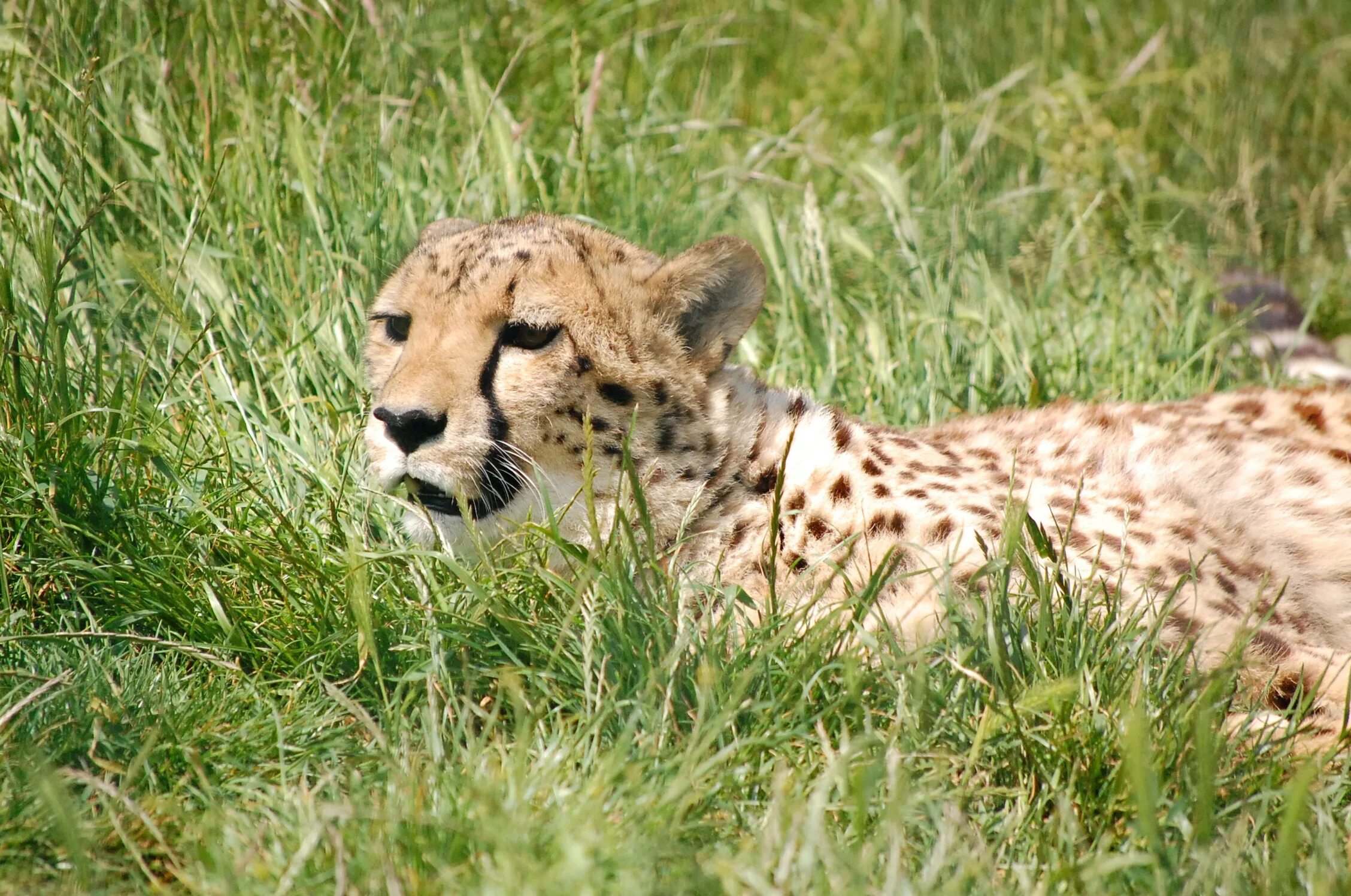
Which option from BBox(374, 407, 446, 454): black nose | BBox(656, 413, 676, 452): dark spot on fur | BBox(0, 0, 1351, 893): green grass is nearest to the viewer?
BBox(0, 0, 1351, 893): green grass

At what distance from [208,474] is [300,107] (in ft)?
4.62

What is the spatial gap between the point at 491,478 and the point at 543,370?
256mm

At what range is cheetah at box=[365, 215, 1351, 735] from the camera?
9.00ft

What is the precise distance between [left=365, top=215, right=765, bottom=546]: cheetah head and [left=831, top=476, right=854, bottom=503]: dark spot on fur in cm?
26

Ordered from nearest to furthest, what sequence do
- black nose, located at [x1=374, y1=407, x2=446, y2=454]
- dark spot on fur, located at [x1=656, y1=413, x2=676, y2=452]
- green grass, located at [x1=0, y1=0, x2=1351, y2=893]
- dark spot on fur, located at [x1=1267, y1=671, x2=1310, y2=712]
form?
1. green grass, located at [x1=0, y1=0, x2=1351, y2=893]
2. black nose, located at [x1=374, y1=407, x2=446, y2=454]
3. dark spot on fur, located at [x1=1267, y1=671, x2=1310, y2=712]
4. dark spot on fur, located at [x1=656, y1=413, x2=676, y2=452]

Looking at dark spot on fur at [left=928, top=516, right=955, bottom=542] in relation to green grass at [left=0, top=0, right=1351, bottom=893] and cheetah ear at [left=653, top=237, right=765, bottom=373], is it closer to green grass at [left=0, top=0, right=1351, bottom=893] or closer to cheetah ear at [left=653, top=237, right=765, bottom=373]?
green grass at [left=0, top=0, right=1351, bottom=893]

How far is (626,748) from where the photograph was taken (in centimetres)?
215

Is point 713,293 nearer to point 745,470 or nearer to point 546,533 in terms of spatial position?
point 745,470

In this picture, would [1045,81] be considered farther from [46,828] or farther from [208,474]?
[46,828]

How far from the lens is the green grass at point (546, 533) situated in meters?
2.05

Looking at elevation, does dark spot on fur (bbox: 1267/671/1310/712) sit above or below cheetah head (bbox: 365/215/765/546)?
below

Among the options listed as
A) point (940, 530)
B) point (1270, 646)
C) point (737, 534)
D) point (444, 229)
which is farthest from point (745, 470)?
point (1270, 646)

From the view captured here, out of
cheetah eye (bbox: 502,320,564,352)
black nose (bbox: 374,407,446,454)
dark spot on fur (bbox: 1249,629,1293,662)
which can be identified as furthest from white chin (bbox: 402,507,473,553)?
dark spot on fur (bbox: 1249,629,1293,662)

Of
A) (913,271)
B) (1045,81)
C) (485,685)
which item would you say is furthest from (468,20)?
(485,685)
